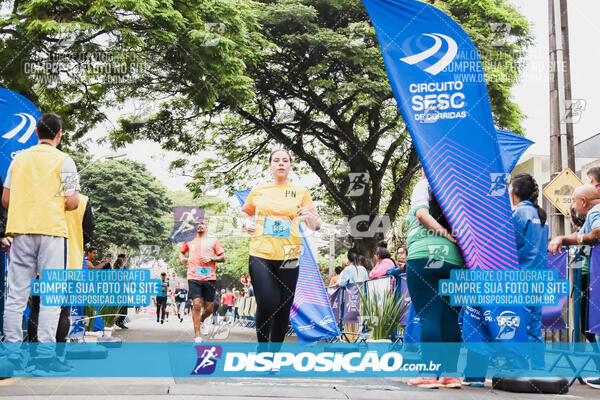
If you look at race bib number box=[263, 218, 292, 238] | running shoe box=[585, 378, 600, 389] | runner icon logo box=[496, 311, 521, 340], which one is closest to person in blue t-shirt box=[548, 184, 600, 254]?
runner icon logo box=[496, 311, 521, 340]

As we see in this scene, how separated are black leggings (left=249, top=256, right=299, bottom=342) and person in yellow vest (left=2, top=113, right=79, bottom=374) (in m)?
1.43

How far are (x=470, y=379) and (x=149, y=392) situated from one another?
8.00 ft

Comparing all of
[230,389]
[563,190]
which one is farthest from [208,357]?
[563,190]

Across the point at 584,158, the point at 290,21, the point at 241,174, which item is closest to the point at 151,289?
the point at 290,21

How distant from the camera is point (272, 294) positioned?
545cm

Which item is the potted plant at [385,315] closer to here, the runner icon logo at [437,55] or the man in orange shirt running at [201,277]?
the man in orange shirt running at [201,277]

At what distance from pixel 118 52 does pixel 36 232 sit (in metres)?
9.91

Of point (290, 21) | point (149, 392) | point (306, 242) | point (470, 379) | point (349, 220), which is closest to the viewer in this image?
point (149, 392)

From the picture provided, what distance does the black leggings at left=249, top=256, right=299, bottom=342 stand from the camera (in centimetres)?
545

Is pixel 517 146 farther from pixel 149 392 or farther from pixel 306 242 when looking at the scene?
pixel 149 392

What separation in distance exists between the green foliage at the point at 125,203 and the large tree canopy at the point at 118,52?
3152cm

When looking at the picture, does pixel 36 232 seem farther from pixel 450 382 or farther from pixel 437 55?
pixel 437 55

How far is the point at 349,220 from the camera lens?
2178 cm

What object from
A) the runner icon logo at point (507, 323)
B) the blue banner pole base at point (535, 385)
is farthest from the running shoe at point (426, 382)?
the runner icon logo at point (507, 323)
